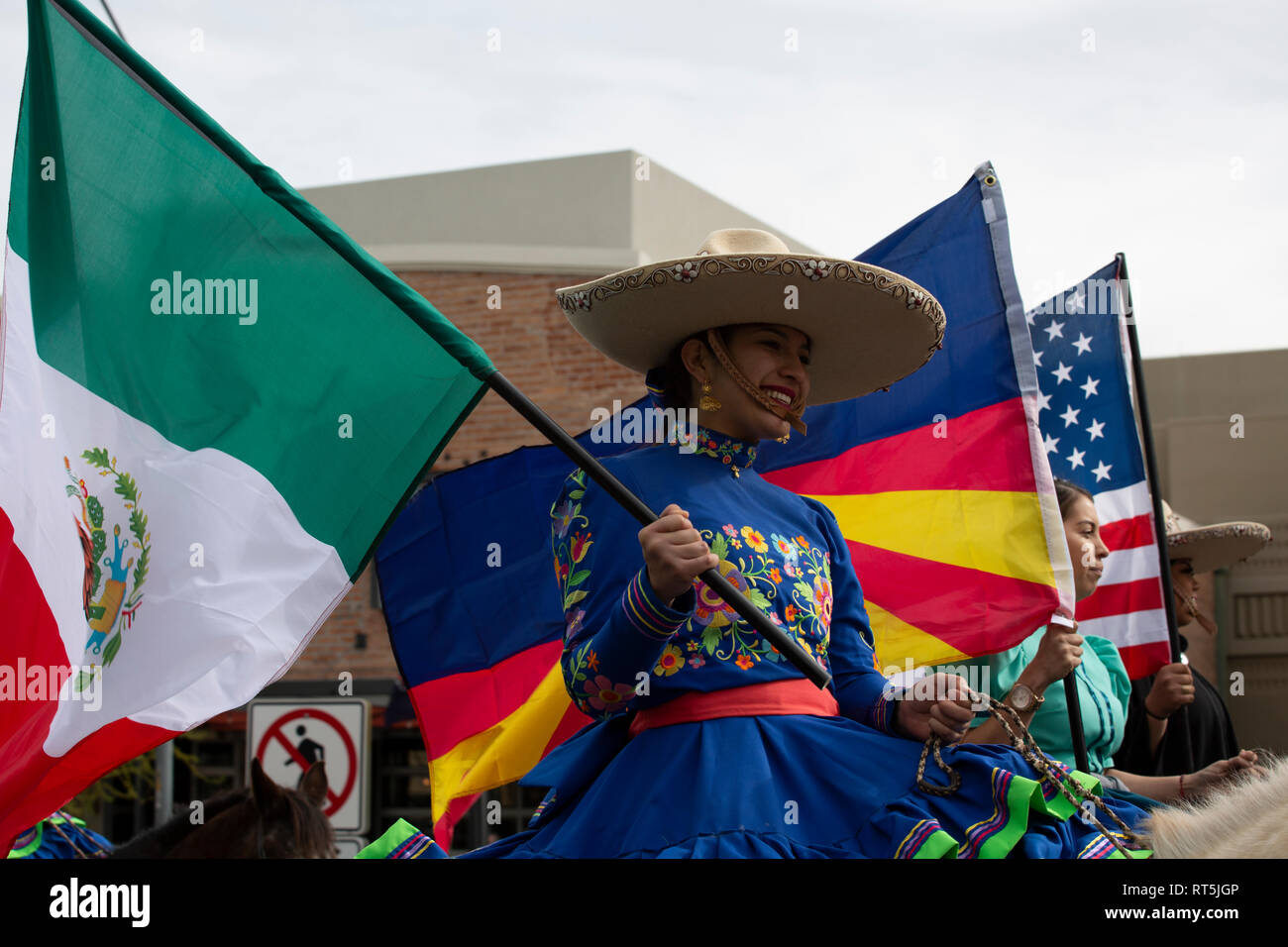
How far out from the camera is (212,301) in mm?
3020

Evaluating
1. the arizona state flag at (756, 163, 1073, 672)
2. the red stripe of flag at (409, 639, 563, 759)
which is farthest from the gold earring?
the red stripe of flag at (409, 639, 563, 759)

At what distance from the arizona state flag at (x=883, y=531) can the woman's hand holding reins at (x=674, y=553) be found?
2.20 m

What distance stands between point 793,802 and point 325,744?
20.3 ft

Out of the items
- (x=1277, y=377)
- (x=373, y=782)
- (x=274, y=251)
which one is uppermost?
(x=1277, y=377)

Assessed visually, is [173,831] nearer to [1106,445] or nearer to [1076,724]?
[1076,724]

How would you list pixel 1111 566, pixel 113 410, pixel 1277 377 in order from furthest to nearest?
pixel 1277 377 → pixel 1111 566 → pixel 113 410

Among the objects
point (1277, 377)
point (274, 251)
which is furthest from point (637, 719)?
point (1277, 377)

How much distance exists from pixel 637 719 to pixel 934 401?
2.37 metres

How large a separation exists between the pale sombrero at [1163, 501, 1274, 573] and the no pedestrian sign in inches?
167

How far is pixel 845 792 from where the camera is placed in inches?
105

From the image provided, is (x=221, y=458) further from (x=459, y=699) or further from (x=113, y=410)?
(x=459, y=699)

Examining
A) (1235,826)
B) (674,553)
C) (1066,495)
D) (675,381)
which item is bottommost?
(1235,826)

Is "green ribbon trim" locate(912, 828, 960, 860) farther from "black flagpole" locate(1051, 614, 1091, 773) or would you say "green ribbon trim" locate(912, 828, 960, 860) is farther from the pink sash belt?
"black flagpole" locate(1051, 614, 1091, 773)

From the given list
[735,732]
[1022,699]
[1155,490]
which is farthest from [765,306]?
[1155,490]
